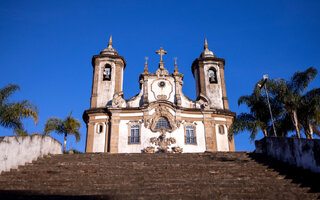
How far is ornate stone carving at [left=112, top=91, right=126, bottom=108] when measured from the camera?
23.8m

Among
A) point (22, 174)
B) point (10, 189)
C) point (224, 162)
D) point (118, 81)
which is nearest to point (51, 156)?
point (22, 174)

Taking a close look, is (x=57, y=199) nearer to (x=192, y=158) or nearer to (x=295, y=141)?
(x=192, y=158)

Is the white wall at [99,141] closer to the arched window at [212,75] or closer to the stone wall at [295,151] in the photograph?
the arched window at [212,75]

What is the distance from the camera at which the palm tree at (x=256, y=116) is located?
18500 millimetres

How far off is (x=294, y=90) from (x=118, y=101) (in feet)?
44.1

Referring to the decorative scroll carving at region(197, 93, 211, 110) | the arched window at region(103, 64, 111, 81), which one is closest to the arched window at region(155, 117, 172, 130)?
the decorative scroll carving at region(197, 93, 211, 110)

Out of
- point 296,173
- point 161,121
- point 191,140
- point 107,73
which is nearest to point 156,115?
point 161,121

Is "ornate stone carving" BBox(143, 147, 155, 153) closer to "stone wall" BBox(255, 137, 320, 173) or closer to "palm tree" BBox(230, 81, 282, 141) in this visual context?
"palm tree" BBox(230, 81, 282, 141)

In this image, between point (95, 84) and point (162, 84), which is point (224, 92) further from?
point (95, 84)

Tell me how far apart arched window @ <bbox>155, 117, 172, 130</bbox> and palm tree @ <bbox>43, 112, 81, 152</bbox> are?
6.27m

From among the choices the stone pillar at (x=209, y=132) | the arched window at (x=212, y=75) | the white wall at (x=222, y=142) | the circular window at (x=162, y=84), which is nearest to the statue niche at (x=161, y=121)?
the circular window at (x=162, y=84)

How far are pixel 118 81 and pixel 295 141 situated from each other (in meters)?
18.1

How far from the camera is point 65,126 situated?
22250 millimetres

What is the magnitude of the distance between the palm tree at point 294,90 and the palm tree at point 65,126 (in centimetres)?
1472
